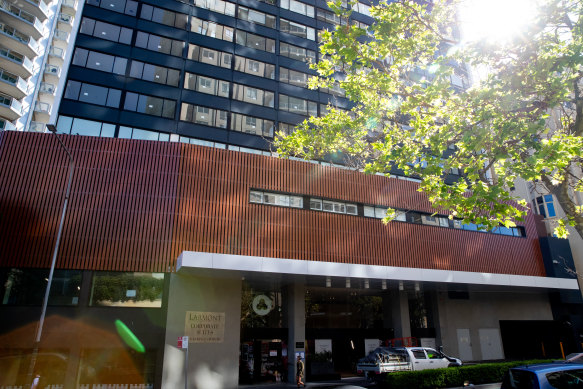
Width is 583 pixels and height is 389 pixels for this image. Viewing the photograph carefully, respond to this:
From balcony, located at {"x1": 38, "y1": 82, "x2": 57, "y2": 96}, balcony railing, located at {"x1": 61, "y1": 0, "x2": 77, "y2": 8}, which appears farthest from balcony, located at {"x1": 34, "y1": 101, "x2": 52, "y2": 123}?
balcony railing, located at {"x1": 61, "y1": 0, "x2": 77, "y2": 8}

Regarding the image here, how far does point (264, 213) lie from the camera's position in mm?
20984

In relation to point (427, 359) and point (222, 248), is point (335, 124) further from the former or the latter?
point (427, 359)

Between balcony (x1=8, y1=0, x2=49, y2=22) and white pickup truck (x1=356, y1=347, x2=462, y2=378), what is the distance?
55.9 metres

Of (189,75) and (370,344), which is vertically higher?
(189,75)

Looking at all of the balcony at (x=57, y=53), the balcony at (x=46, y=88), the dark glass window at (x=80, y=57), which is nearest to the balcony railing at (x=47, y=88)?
the balcony at (x=46, y=88)

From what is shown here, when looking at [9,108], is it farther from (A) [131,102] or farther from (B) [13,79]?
(A) [131,102]

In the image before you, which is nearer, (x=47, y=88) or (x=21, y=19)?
(x=21, y=19)

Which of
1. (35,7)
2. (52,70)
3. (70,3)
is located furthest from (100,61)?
(70,3)

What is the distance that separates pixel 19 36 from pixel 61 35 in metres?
13.3

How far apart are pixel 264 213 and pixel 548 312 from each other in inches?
1024

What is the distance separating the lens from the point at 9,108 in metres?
45.4

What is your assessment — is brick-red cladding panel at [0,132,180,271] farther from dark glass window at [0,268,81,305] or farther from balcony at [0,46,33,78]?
balcony at [0,46,33,78]

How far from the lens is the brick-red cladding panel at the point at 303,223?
65.3ft

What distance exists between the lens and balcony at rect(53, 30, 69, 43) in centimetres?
5941
